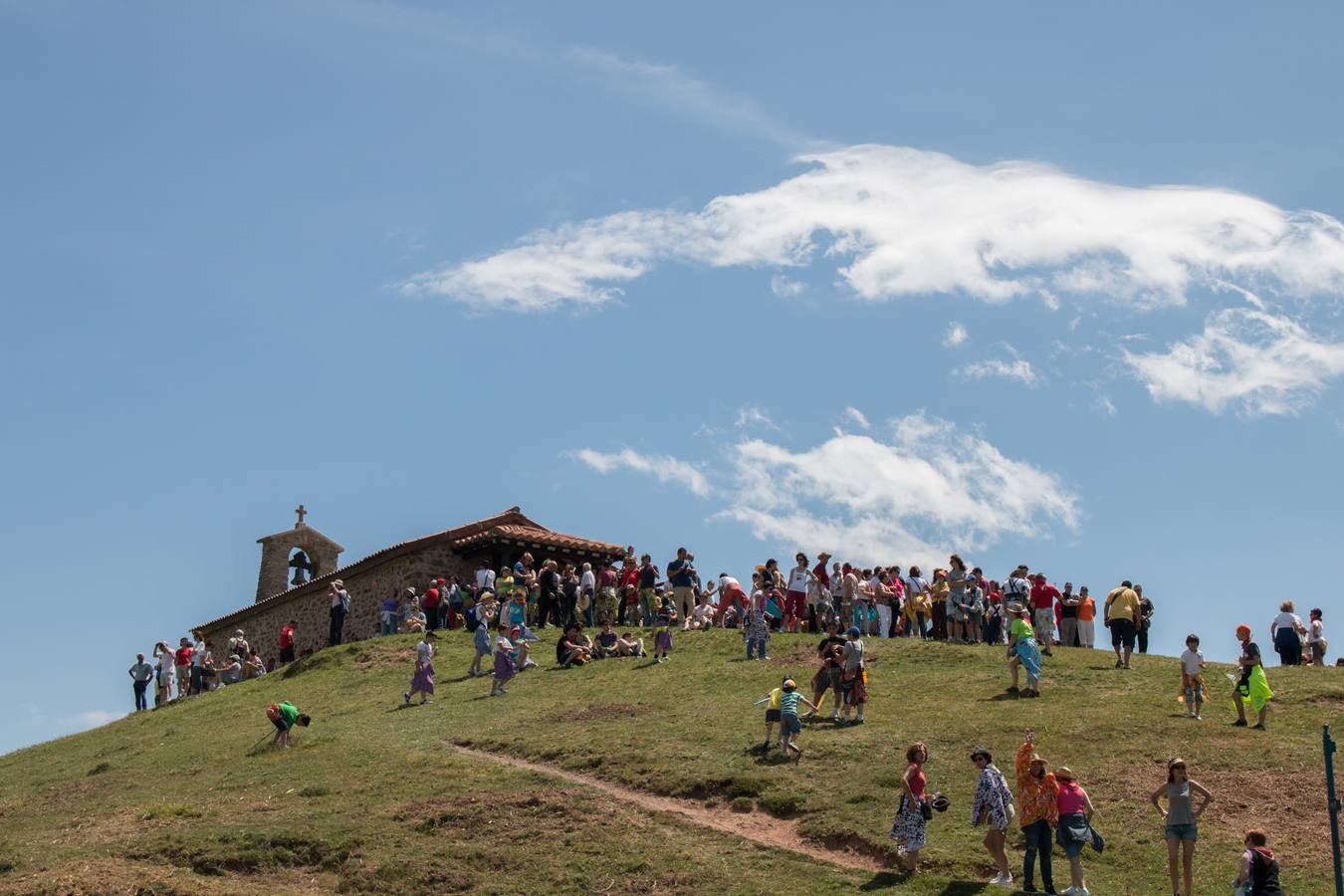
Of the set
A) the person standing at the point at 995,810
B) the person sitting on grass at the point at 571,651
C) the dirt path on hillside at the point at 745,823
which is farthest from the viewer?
the person sitting on grass at the point at 571,651

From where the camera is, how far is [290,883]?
24.1 m

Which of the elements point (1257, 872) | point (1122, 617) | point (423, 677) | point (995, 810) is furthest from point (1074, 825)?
point (423, 677)

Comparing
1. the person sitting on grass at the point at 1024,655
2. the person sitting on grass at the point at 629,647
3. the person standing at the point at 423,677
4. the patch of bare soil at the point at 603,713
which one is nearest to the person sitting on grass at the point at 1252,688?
the person sitting on grass at the point at 1024,655

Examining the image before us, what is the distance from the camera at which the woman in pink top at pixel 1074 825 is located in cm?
2109

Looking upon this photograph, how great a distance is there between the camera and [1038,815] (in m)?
21.6

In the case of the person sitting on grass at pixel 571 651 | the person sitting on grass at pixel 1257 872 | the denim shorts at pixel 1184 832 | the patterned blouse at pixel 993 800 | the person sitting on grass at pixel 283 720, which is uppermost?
the person sitting on grass at pixel 571 651

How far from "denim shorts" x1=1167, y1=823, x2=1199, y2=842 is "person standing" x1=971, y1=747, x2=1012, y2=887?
207cm

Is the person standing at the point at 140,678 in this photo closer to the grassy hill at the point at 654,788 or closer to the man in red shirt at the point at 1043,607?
the grassy hill at the point at 654,788

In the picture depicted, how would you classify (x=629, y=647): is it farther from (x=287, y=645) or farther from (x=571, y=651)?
(x=287, y=645)

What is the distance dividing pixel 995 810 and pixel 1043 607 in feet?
46.8

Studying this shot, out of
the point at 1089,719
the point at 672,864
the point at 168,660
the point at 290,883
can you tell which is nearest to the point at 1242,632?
the point at 1089,719

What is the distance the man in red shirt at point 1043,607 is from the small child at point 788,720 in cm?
935

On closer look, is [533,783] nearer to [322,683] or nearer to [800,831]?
[800,831]

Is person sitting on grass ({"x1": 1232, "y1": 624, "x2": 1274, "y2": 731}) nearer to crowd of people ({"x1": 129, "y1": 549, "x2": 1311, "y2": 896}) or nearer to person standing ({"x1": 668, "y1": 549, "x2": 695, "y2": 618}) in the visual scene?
crowd of people ({"x1": 129, "y1": 549, "x2": 1311, "y2": 896})
